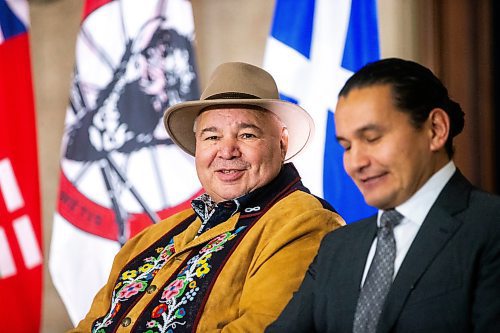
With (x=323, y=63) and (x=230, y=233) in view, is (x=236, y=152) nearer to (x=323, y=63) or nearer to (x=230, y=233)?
(x=230, y=233)

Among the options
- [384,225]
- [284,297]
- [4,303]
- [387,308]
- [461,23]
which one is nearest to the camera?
[387,308]

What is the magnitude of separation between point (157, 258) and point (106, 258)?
4.64 ft

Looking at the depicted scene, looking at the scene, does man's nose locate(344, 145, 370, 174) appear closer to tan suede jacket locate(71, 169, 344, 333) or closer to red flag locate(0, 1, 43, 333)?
tan suede jacket locate(71, 169, 344, 333)

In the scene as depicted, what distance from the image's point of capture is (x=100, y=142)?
377 centimetres

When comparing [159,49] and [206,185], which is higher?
[159,49]

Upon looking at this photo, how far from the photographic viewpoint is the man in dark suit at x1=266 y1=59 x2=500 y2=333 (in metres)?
1.35

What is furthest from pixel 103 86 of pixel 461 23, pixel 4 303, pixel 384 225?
pixel 384 225

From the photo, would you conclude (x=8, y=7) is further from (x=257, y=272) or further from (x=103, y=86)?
(x=257, y=272)

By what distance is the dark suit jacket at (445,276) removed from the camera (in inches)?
52.5

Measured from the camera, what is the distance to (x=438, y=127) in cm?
145

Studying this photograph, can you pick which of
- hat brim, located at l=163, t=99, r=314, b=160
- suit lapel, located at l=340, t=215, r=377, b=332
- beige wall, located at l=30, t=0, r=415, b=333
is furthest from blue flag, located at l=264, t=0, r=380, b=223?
Answer: suit lapel, located at l=340, t=215, r=377, b=332

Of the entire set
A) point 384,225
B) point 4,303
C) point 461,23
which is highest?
point 461,23

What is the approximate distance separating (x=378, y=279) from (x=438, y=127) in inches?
13.0

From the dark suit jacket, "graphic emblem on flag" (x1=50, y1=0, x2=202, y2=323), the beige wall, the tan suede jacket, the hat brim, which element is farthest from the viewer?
the beige wall
